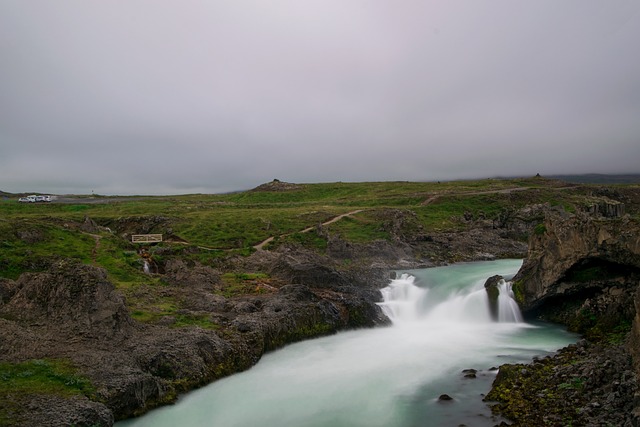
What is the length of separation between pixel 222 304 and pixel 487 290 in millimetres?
23029

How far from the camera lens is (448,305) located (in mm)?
41500

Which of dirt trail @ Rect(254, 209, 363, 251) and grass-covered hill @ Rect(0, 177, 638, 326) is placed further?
dirt trail @ Rect(254, 209, 363, 251)

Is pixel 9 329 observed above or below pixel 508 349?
above

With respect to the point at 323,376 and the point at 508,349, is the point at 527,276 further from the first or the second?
the point at 323,376

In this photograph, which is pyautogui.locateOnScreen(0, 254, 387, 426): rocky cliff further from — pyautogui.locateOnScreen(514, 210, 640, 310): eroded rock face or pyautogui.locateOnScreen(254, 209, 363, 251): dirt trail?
→ pyautogui.locateOnScreen(254, 209, 363, 251): dirt trail

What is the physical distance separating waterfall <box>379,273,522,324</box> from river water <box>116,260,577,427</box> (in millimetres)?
95

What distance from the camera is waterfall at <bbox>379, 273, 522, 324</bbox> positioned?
38188 millimetres

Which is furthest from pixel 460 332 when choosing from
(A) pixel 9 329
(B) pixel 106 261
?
(B) pixel 106 261

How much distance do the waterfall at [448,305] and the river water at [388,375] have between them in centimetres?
9

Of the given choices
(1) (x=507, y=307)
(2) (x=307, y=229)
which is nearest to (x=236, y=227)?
(2) (x=307, y=229)

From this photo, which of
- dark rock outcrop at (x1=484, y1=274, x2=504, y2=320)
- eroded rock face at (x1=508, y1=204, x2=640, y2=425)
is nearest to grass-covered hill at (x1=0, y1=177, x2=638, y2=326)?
dark rock outcrop at (x1=484, y1=274, x2=504, y2=320)

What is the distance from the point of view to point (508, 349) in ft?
98.6

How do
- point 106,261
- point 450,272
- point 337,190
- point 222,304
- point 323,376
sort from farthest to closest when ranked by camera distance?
point 337,190
point 450,272
point 106,261
point 222,304
point 323,376

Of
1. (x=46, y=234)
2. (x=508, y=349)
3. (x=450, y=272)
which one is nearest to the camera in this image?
(x=508, y=349)
